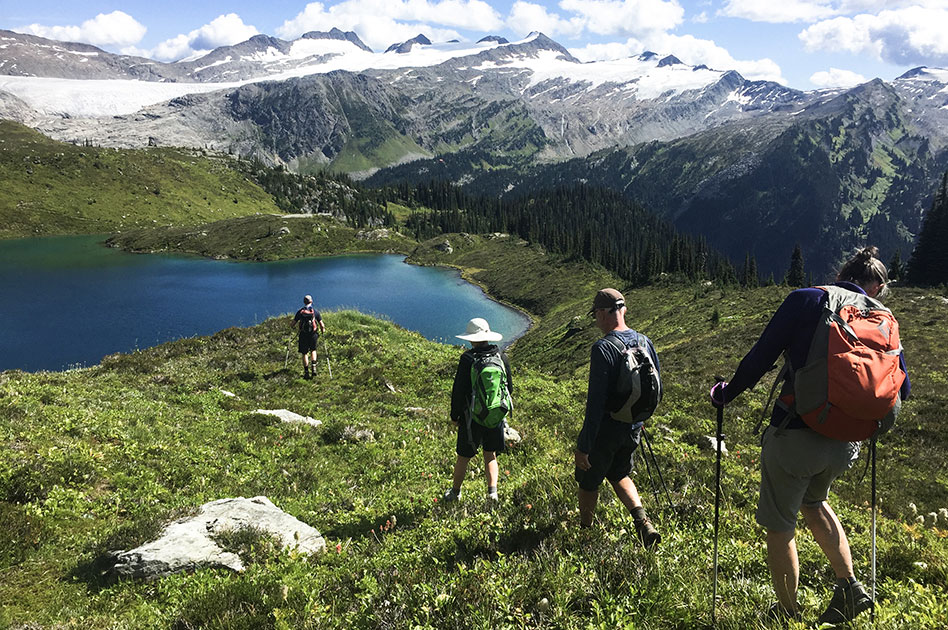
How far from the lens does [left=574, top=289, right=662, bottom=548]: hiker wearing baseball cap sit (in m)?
5.88

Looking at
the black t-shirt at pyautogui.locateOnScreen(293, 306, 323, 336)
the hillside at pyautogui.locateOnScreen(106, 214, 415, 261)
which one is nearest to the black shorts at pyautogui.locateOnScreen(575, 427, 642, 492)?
the black t-shirt at pyautogui.locateOnScreen(293, 306, 323, 336)

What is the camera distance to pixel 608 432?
6.15m

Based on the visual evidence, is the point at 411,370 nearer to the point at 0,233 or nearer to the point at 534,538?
the point at 534,538

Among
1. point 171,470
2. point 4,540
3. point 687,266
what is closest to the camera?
point 4,540

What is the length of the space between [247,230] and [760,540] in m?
159

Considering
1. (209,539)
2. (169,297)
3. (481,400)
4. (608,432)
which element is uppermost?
(608,432)

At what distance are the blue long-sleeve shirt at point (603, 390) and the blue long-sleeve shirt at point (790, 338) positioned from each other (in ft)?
4.32

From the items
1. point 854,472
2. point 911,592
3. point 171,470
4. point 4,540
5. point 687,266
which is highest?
point 911,592

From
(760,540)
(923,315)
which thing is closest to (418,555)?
(760,540)

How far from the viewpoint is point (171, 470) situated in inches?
409

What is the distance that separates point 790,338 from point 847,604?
9.16 feet

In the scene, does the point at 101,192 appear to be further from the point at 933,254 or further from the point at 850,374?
the point at 933,254

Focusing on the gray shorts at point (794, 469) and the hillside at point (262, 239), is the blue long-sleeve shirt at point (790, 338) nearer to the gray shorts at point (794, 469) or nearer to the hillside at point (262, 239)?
the gray shorts at point (794, 469)

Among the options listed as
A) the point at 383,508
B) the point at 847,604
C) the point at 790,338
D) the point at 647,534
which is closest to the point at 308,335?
the point at 383,508
